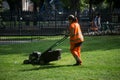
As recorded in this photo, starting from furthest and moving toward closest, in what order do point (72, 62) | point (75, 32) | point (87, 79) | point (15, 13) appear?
1. point (15, 13)
2. point (72, 62)
3. point (75, 32)
4. point (87, 79)

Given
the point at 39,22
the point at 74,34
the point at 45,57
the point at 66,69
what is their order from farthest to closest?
the point at 39,22 → the point at 45,57 → the point at 74,34 → the point at 66,69

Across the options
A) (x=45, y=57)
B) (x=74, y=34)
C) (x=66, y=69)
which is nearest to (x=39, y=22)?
(x=45, y=57)

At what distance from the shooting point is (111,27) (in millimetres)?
33031

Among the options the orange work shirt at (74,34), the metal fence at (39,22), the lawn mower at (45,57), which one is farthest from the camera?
the metal fence at (39,22)

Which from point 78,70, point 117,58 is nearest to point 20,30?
point 117,58

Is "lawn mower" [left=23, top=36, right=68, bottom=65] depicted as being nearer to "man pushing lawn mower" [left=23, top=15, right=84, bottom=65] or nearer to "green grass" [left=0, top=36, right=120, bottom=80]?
"man pushing lawn mower" [left=23, top=15, right=84, bottom=65]

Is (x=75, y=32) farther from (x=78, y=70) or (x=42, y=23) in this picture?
(x=42, y=23)

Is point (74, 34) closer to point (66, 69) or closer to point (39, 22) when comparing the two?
point (66, 69)

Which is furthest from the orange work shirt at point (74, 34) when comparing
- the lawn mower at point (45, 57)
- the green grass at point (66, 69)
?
the green grass at point (66, 69)

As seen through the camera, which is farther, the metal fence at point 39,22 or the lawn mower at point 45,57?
the metal fence at point 39,22

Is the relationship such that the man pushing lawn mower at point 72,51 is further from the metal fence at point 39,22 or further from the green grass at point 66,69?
the metal fence at point 39,22

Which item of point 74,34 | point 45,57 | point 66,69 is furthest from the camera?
point 45,57

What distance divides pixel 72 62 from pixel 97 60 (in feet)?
3.85

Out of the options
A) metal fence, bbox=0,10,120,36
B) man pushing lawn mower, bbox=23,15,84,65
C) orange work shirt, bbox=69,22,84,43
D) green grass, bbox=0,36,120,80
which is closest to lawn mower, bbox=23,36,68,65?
man pushing lawn mower, bbox=23,15,84,65
